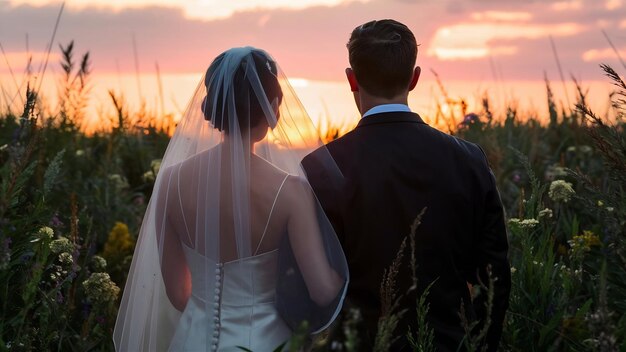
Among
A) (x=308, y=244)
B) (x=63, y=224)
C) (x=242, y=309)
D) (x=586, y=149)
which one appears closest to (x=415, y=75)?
(x=308, y=244)

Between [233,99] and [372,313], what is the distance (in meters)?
1.06

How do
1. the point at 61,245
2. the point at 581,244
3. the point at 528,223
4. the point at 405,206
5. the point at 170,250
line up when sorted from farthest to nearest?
1. the point at 581,244
2. the point at 61,245
3. the point at 528,223
4. the point at 170,250
5. the point at 405,206

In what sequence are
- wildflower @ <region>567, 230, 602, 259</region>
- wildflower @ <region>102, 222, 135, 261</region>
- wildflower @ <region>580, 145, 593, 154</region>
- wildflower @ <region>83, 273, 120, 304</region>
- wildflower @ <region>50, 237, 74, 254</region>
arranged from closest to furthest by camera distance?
wildflower @ <region>50, 237, 74, 254</region>
wildflower @ <region>83, 273, 120, 304</region>
wildflower @ <region>567, 230, 602, 259</region>
wildflower @ <region>102, 222, 135, 261</region>
wildflower @ <region>580, 145, 593, 154</region>

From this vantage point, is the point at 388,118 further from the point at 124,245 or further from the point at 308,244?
the point at 124,245

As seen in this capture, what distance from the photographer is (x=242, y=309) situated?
361 centimetres

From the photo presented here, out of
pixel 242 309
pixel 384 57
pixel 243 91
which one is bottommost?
pixel 242 309

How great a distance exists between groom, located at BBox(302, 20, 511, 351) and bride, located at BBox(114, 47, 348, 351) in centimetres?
15

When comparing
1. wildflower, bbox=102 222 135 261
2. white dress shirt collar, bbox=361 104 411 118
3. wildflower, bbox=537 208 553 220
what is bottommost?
wildflower, bbox=102 222 135 261

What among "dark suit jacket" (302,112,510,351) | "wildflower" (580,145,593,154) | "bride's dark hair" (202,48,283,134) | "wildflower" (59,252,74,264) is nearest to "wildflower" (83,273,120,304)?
"wildflower" (59,252,74,264)

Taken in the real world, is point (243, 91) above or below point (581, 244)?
above

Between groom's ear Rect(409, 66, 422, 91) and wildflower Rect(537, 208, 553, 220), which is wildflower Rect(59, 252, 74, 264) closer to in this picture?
groom's ear Rect(409, 66, 422, 91)

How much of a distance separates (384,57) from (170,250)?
123 centimetres

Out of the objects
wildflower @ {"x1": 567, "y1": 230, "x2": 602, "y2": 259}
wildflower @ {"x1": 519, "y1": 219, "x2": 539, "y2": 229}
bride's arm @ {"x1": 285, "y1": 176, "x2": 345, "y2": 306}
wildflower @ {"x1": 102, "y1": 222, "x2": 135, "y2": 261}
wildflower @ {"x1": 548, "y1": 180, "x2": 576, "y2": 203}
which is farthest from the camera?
wildflower @ {"x1": 102, "y1": 222, "x2": 135, "y2": 261}

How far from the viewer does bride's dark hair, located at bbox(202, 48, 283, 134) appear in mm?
3654
